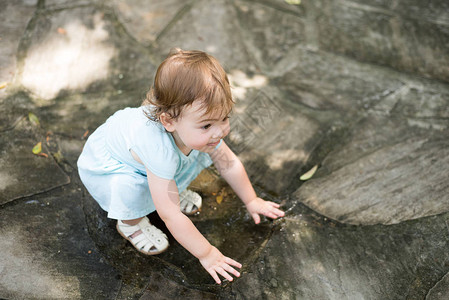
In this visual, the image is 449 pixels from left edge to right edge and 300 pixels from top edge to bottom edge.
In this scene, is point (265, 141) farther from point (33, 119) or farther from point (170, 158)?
point (33, 119)

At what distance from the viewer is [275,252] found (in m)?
2.06

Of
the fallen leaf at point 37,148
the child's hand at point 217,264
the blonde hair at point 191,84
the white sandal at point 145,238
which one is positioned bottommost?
the white sandal at point 145,238

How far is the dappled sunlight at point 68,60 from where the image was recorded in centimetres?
275

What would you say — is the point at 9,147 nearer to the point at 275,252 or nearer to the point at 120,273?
the point at 120,273

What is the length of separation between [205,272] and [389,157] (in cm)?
128

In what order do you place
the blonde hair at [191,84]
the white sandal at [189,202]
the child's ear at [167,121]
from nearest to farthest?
the blonde hair at [191,84] < the child's ear at [167,121] < the white sandal at [189,202]

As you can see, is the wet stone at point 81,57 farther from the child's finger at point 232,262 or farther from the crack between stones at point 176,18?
the child's finger at point 232,262

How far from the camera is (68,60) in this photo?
2908 millimetres

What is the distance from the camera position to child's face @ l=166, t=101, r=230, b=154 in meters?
1.67

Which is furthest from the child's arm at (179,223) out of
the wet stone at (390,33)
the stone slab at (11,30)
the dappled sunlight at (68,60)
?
the wet stone at (390,33)

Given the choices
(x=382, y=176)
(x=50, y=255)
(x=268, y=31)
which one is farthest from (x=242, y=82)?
(x=50, y=255)

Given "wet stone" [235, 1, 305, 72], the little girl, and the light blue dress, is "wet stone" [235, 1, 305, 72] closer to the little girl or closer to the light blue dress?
the little girl

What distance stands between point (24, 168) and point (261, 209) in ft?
4.22

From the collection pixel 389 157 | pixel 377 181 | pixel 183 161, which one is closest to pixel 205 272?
pixel 183 161
